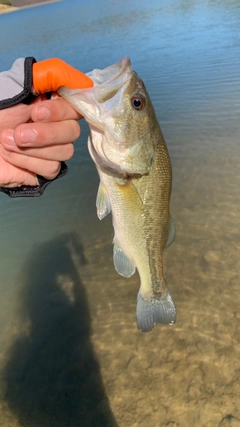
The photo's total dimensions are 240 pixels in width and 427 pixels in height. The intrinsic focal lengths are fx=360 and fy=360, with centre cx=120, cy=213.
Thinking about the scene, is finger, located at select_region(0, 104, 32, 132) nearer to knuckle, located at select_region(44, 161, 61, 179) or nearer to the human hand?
the human hand

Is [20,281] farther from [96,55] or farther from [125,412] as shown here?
[96,55]

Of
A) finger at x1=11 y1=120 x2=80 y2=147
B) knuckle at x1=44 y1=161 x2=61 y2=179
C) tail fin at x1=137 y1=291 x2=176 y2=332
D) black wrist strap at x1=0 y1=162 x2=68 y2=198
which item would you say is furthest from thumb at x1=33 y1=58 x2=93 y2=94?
tail fin at x1=137 y1=291 x2=176 y2=332

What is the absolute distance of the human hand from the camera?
6.63 ft

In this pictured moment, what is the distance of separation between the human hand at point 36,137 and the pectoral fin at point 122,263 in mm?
772

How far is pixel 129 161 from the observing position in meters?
2.29

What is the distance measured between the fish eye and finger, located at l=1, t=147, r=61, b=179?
63 centimetres

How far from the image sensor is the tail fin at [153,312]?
2971mm

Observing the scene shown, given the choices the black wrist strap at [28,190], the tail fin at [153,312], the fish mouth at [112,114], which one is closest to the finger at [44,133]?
the fish mouth at [112,114]

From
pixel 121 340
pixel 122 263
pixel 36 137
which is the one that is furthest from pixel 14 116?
pixel 121 340

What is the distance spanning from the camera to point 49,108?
2.02 meters

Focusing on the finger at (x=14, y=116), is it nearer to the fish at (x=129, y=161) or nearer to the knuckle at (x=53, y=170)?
the fish at (x=129, y=161)

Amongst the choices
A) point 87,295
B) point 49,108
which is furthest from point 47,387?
point 49,108

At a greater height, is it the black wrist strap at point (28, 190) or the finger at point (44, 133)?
the finger at point (44, 133)

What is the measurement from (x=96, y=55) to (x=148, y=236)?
704 inches
